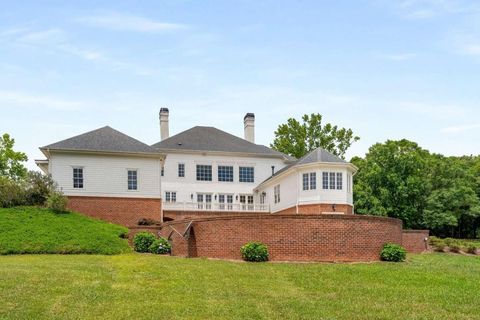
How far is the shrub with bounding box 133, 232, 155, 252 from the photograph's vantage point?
2614 cm

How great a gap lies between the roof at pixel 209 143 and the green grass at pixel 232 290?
82.5ft

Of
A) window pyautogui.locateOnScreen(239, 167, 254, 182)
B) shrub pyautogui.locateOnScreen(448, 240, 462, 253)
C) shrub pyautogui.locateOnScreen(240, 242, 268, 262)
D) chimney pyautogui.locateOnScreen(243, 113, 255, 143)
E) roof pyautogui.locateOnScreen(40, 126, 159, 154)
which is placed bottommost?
shrub pyautogui.locateOnScreen(448, 240, 462, 253)

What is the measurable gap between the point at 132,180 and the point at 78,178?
125 inches

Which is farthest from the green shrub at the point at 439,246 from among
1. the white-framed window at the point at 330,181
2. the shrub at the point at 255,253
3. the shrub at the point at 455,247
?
the shrub at the point at 255,253

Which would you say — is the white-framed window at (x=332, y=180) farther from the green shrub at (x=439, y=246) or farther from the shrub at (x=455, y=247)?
the shrub at (x=455, y=247)

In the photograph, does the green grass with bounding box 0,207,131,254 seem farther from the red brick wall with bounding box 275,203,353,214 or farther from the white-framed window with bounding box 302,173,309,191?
the white-framed window with bounding box 302,173,309,191

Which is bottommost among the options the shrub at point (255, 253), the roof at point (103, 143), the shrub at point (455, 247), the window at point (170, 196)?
the shrub at point (455, 247)

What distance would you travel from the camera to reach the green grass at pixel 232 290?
12.5 metres

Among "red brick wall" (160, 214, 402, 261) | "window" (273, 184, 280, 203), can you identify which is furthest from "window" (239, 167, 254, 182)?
"red brick wall" (160, 214, 402, 261)

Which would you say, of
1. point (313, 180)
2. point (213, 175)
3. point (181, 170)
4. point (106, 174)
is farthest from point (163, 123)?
point (313, 180)

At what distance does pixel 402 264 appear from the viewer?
2123cm

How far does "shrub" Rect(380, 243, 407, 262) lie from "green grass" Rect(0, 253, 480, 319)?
163 centimetres

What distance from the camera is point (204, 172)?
45250 mm

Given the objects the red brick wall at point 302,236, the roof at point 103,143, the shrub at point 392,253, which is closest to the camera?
the red brick wall at point 302,236
